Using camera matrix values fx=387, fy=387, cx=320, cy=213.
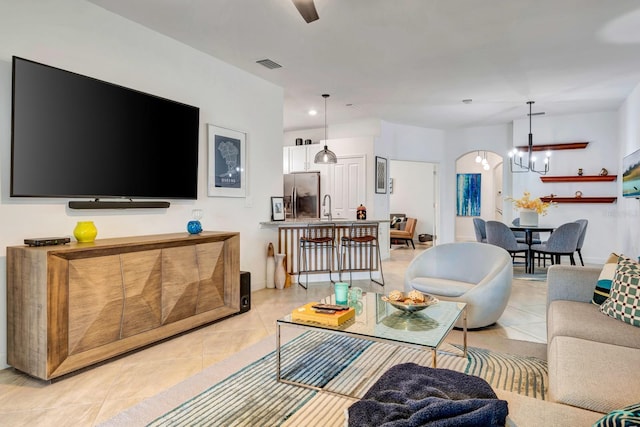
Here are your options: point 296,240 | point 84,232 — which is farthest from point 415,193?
point 84,232

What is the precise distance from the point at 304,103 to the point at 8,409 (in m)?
5.25

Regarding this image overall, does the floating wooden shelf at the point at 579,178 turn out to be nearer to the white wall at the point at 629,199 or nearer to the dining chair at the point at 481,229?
the white wall at the point at 629,199

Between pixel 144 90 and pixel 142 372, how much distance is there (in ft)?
7.92

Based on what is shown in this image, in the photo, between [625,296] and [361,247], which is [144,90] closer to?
[361,247]

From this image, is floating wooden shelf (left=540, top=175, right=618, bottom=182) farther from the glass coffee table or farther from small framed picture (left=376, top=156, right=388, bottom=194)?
the glass coffee table

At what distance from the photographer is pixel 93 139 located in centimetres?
296

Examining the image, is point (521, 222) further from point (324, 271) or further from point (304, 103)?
point (304, 103)

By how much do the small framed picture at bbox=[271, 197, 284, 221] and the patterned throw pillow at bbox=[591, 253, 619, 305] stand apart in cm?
361

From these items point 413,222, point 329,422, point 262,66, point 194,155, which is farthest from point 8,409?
point 413,222

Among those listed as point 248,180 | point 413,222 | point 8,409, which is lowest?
point 8,409

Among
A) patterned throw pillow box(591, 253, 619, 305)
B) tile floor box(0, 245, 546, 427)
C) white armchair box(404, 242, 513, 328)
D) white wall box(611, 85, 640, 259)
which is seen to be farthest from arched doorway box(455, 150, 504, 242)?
patterned throw pillow box(591, 253, 619, 305)

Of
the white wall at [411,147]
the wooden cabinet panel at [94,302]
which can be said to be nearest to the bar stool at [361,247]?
the white wall at [411,147]

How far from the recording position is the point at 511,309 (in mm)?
4031

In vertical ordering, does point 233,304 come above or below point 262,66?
below
